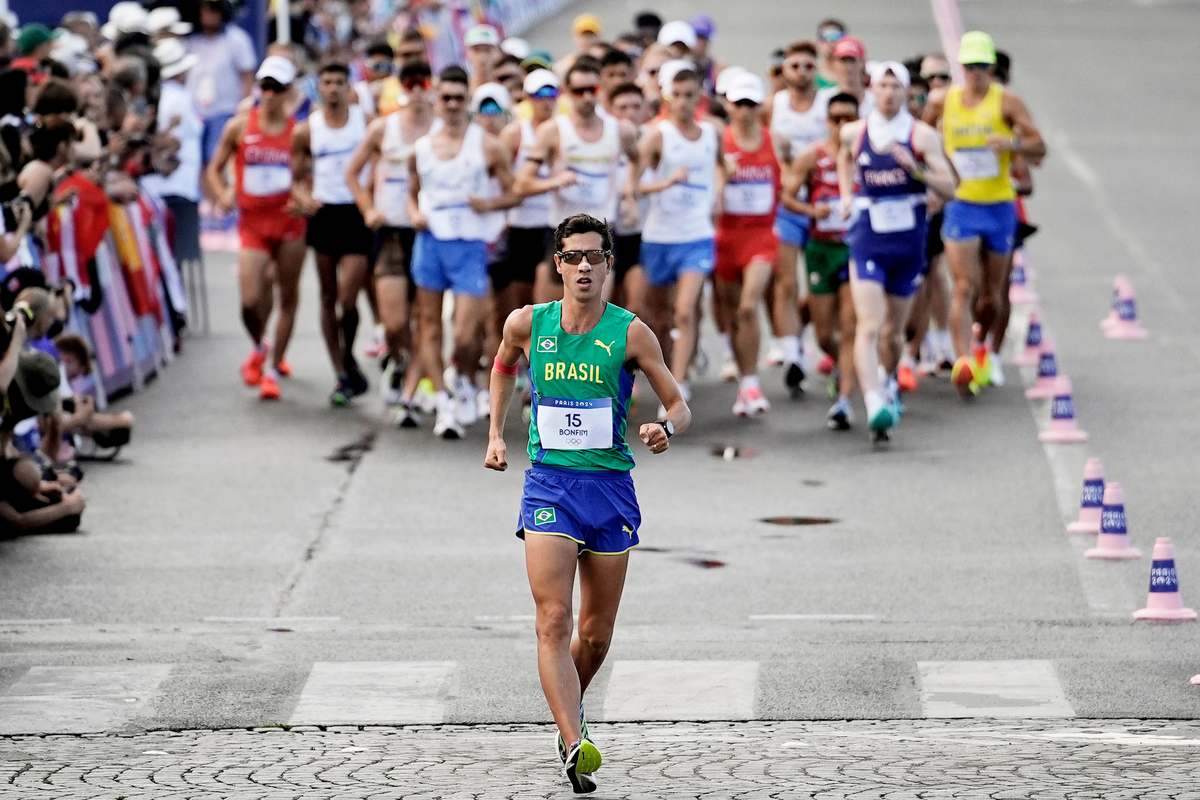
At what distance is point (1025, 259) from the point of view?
22844 mm

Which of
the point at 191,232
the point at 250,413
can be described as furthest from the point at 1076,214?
the point at 250,413

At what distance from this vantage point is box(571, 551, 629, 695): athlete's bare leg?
7840 millimetres

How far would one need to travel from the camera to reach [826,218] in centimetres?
1529

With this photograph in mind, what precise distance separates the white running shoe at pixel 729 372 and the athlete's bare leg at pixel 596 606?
899cm

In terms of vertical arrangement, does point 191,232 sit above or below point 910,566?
above

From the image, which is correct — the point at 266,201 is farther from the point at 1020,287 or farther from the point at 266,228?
the point at 1020,287

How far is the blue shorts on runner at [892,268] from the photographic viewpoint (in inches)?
558

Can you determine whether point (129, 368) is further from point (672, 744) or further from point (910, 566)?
point (672, 744)

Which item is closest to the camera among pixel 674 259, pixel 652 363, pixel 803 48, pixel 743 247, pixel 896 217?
pixel 652 363

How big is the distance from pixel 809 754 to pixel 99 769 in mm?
2440

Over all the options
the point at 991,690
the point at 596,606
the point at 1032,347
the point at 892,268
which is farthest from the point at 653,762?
the point at 1032,347

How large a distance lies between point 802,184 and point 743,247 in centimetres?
58

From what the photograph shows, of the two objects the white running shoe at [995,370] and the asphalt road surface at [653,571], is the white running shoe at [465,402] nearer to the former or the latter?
the asphalt road surface at [653,571]

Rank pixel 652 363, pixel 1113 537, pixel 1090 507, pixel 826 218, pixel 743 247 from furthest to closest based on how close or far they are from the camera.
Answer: pixel 743 247, pixel 826 218, pixel 1090 507, pixel 1113 537, pixel 652 363
